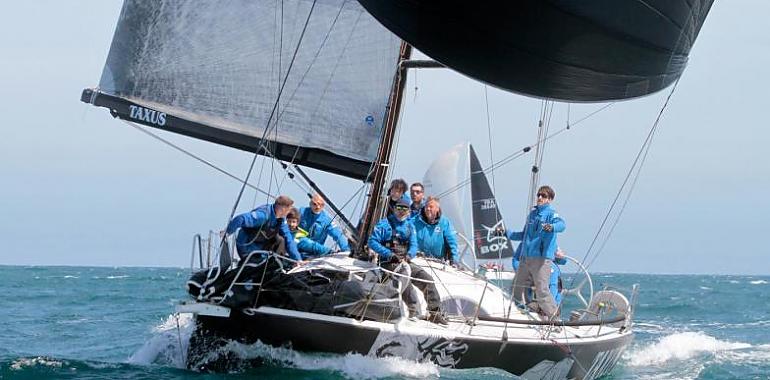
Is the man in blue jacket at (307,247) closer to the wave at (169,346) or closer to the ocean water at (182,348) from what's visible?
the wave at (169,346)

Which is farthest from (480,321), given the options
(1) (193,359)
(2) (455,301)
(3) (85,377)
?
(3) (85,377)

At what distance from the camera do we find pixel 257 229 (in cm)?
1097

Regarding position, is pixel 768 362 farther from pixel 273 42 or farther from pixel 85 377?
pixel 85 377

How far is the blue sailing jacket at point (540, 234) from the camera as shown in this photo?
1229cm

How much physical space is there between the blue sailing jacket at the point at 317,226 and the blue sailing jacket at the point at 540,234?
1.98 meters

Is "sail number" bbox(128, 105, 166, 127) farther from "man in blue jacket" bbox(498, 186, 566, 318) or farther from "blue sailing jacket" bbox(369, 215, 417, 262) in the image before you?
"man in blue jacket" bbox(498, 186, 566, 318)

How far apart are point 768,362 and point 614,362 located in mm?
3531

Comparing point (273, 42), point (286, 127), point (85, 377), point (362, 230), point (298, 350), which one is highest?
point (273, 42)

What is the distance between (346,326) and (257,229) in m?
1.33

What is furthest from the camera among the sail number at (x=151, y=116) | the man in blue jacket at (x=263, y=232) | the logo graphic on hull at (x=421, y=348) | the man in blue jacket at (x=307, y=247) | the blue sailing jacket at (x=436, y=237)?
the sail number at (x=151, y=116)

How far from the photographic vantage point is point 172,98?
1351 cm

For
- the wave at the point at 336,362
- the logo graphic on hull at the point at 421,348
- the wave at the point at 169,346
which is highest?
the logo graphic on hull at the point at 421,348

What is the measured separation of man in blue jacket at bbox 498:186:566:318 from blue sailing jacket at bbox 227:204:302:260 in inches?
105

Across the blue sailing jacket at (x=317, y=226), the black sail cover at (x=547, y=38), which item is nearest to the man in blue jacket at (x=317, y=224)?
the blue sailing jacket at (x=317, y=226)
